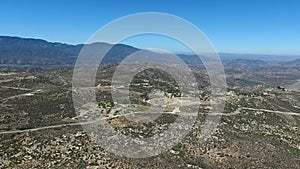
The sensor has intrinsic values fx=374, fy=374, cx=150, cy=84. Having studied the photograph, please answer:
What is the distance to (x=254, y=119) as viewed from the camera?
311 ft

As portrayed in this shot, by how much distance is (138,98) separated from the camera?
107 m

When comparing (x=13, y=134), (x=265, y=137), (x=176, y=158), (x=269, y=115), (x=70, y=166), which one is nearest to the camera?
(x=70, y=166)

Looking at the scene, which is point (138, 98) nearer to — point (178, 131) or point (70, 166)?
point (178, 131)

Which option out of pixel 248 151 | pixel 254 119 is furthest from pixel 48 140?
pixel 254 119

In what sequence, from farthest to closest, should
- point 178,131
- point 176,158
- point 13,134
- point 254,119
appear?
1. point 254,119
2. point 178,131
3. point 13,134
4. point 176,158

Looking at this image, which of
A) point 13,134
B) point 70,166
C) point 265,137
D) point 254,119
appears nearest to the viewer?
point 70,166

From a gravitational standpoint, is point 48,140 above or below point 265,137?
above

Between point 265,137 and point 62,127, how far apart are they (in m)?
43.2

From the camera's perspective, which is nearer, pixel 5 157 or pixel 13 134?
pixel 5 157

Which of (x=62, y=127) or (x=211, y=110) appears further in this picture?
(x=211, y=110)

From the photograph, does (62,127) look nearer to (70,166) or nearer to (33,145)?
(33,145)

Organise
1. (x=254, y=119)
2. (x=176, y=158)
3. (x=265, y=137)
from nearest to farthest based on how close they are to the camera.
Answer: (x=176, y=158)
(x=265, y=137)
(x=254, y=119)

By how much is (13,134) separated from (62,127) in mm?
8877

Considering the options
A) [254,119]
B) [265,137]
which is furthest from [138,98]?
[265,137]
